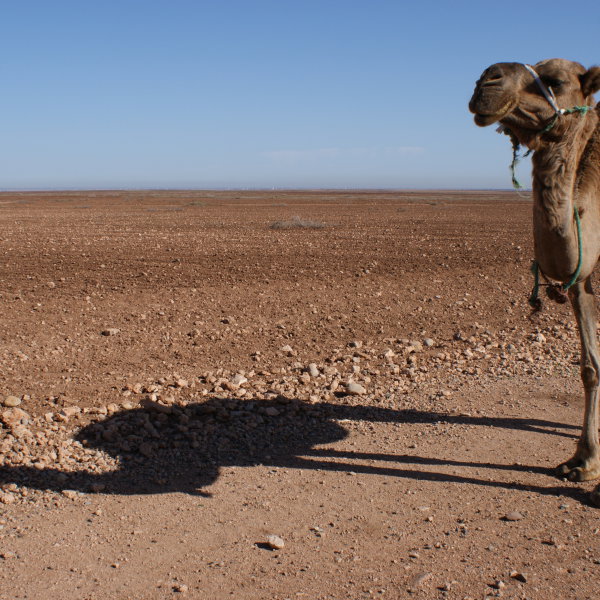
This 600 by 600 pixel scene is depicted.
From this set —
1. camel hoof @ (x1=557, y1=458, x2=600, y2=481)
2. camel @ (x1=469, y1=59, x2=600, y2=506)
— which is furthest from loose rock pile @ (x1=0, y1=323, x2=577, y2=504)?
camel @ (x1=469, y1=59, x2=600, y2=506)

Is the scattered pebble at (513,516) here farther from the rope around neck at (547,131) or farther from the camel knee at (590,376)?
the rope around neck at (547,131)

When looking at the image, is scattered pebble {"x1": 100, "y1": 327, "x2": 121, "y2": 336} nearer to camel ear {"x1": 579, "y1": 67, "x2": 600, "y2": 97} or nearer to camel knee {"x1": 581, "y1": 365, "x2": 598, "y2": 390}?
camel knee {"x1": 581, "y1": 365, "x2": 598, "y2": 390}

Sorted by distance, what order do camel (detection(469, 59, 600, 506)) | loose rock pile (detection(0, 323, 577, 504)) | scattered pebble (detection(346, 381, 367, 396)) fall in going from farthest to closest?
scattered pebble (detection(346, 381, 367, 396)), loose rock pile (detection(0, 323, 577, 504)), camel (detection(469, 59, 600, 506))

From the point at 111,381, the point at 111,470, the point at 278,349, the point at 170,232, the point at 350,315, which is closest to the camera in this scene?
the point at 111,470

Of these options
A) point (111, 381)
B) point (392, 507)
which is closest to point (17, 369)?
point (111, 381)

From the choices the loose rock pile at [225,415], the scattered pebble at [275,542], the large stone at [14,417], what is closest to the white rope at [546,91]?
the loose rock pile at [225,415]

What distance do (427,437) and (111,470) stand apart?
2.62 meters

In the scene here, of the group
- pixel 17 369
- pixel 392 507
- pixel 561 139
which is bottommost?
pixel 392 507

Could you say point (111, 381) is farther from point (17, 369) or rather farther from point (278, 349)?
point (278, 349)

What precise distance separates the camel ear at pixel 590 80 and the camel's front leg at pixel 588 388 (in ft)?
4.44

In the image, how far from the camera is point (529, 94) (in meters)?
4.32

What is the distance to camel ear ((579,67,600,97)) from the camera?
4449 mm

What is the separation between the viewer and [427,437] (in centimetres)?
585

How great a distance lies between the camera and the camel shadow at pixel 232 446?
4969 millimetres
